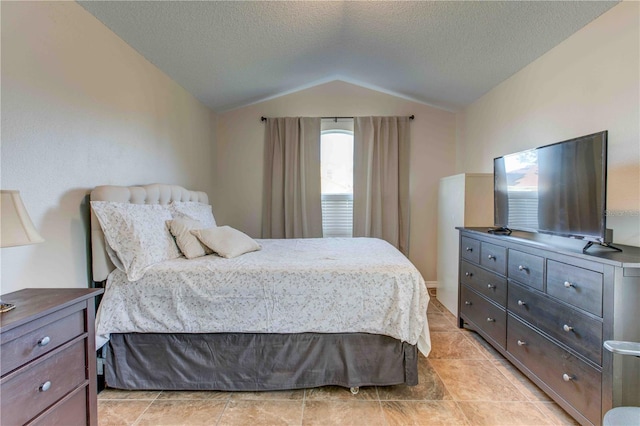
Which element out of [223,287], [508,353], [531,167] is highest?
[531,167]

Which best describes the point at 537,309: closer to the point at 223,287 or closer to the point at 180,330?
the point at 223,287

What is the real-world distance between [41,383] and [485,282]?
2.71 meters

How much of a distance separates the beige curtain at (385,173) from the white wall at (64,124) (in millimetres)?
2484

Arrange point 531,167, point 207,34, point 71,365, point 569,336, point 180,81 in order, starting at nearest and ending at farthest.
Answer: point 71,365, point 569,336, point 531,167, point 207,34, point 180,81

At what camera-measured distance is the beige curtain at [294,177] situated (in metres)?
3.98

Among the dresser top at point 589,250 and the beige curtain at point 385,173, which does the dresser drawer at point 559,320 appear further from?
the beige curtain at point 385,173


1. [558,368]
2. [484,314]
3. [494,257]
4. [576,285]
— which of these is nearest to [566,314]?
[576,285]

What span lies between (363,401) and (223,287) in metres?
1.09

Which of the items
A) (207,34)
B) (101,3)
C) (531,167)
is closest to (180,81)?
(207,34)

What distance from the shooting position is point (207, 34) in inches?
93.5

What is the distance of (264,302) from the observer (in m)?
1.82

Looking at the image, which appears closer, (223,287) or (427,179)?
(223,287)

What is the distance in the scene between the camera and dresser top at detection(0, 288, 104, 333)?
1010 millimetres

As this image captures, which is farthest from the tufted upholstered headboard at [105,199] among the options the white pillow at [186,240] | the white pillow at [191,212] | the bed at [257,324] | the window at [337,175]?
the window at [337,175]
